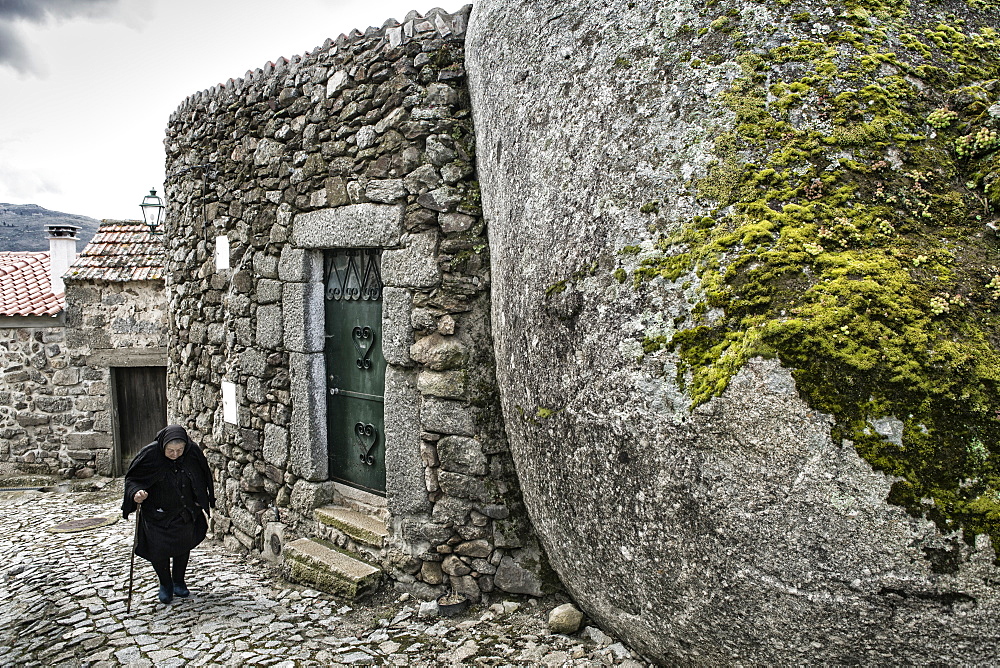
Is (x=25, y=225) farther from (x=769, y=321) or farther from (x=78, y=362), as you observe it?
(x=769, y=321)

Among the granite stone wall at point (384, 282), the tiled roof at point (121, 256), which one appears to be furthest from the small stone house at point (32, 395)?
the granite stone wall at point (384, 282)

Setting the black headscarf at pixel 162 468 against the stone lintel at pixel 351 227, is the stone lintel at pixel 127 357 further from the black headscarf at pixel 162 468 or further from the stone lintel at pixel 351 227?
the stone lintel at pixel 351 227

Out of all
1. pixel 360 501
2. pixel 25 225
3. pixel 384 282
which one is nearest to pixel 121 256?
pixel 360 501

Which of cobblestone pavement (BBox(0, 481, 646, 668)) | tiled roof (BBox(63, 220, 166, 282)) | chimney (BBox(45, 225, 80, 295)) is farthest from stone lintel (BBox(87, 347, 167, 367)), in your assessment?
cobblestone pavement (BBox(0, 481, 646, 668))

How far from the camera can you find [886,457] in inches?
83.1

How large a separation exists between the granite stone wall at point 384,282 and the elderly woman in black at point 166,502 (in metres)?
0.69

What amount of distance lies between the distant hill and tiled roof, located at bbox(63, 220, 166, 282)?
2971 cm

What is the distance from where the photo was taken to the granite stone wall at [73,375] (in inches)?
369

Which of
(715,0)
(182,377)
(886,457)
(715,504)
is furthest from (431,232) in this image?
(182,377)

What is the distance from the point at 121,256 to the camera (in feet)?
31.8

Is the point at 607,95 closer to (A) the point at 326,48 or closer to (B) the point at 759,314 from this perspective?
(B) the point at 759,314

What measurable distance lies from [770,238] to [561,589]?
2.22 m

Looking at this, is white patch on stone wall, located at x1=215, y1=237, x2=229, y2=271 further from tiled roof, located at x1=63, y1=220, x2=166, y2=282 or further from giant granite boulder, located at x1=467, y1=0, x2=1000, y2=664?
tiled roof, located at x1=63, y1=220, x2=166, y2=282

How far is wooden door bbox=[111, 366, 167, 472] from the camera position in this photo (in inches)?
378
